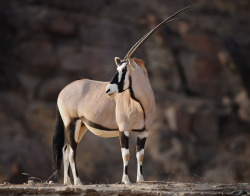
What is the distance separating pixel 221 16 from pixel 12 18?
32.8ft

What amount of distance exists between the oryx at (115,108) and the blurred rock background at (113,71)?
11.3 m

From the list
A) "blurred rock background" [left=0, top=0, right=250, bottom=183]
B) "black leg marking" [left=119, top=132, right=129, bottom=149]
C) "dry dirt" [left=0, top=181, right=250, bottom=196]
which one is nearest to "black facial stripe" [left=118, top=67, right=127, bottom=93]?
"black leg marking" [left=119, top=132, right=129, bottom=149]

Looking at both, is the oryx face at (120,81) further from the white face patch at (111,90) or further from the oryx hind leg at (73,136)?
the oryx hind leg at (73,136)

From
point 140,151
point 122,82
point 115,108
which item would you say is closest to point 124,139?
point 140,151

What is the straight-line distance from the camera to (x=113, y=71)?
75.0 ft

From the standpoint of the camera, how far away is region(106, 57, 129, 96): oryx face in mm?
8816

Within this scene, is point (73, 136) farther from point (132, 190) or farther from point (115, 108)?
point (132, 190)

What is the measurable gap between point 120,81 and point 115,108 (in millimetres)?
596

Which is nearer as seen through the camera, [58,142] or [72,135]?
[72,135]

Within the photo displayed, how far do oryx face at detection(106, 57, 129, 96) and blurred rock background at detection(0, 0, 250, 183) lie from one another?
40.5 ft

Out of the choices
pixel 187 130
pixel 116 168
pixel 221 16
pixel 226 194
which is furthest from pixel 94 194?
pixel 221 16

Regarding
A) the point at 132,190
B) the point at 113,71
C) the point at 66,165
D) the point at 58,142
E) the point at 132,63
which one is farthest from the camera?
the point at 113,71

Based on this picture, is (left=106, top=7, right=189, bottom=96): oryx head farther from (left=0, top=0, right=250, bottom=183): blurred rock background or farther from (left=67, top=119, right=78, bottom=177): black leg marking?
(left=0, top=0, right=250, bottom=183): blurred rock background

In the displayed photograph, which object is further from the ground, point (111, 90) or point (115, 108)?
point (111, 90)
